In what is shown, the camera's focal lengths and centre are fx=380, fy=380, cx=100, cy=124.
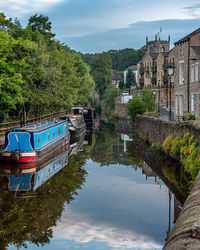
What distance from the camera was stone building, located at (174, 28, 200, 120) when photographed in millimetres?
30083

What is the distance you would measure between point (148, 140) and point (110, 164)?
909cm

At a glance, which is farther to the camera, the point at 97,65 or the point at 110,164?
the point at 97,65

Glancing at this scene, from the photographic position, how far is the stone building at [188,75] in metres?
30.1

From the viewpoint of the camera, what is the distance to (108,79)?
10325 cm

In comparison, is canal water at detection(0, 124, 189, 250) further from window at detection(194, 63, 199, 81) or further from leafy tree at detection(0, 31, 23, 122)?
window at detection(194, 63, 199, 81)

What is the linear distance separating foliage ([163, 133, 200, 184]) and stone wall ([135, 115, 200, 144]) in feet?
1.33

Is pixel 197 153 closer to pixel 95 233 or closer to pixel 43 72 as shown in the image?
pixel 95 233

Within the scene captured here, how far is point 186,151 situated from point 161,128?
8.84 meters

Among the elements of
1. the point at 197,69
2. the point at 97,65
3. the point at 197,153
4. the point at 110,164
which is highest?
the point at 97,65

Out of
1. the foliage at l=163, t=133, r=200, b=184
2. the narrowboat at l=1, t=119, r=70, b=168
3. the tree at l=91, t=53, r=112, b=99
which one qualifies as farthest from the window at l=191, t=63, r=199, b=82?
the tree at l=91, t=53, r=112, b=99

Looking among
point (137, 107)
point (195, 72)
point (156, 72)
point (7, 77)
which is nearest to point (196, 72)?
point (195, 72)

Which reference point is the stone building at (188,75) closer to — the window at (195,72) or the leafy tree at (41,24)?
the window at (195,72)

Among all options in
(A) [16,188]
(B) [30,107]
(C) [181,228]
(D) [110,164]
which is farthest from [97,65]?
(C) [181,228]

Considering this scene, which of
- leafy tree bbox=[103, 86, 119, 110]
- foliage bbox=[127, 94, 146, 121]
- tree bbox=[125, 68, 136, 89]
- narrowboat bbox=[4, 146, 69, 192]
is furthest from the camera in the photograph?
tree bbox=[125, 68, 136, 89]
